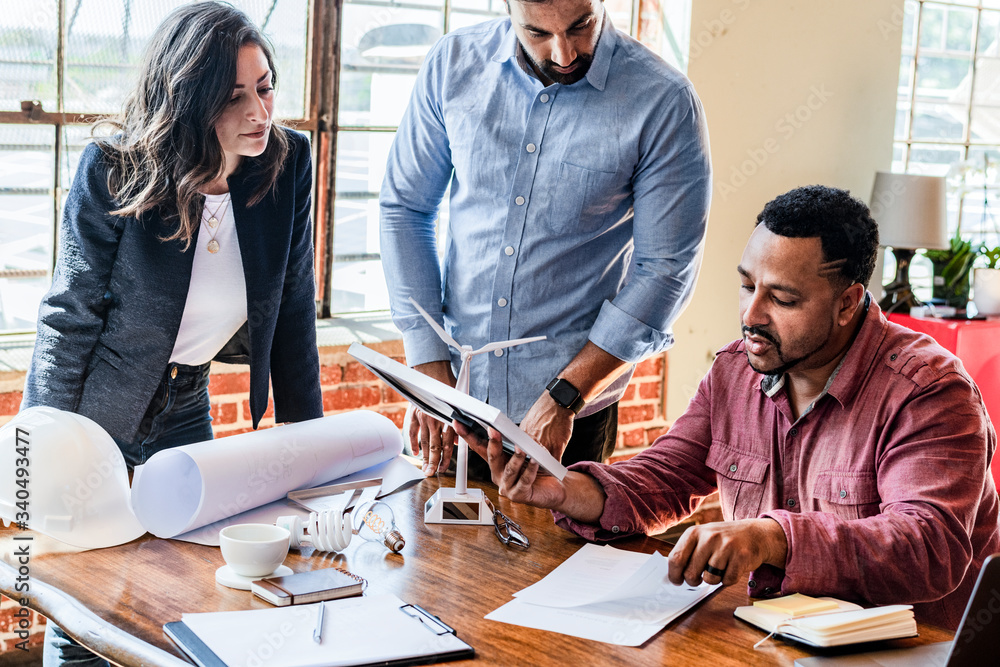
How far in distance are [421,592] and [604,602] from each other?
10.3 inches

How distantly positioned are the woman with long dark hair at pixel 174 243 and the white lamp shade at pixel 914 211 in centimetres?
303

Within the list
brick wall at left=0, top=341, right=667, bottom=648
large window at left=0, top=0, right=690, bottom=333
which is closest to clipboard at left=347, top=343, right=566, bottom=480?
brick wall at left=0, top=341, right=667, bottom=648

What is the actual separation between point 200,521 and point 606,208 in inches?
38.2

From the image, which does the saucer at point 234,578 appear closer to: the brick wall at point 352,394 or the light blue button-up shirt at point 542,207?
the light blue button-up shirt at point 542,207

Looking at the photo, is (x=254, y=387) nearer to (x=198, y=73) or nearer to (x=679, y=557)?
(x=198, y=73)

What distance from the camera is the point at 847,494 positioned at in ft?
5.31

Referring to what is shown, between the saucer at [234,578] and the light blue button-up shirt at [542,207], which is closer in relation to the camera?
the saucer at [234,578]

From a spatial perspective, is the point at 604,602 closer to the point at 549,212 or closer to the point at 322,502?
the point at 322,502

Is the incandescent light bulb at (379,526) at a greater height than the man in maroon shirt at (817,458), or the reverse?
the man in maroon shirt at (817,458)

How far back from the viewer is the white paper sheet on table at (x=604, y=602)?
1.32 m

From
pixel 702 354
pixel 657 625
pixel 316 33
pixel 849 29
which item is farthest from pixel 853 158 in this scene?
pixel 657 625

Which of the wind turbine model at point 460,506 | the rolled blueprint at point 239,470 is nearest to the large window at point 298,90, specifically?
the rolled blueprint at point 239,470

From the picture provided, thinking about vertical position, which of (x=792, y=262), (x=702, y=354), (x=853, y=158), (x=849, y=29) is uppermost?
(x=849, y=29)

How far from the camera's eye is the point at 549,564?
1563mm
